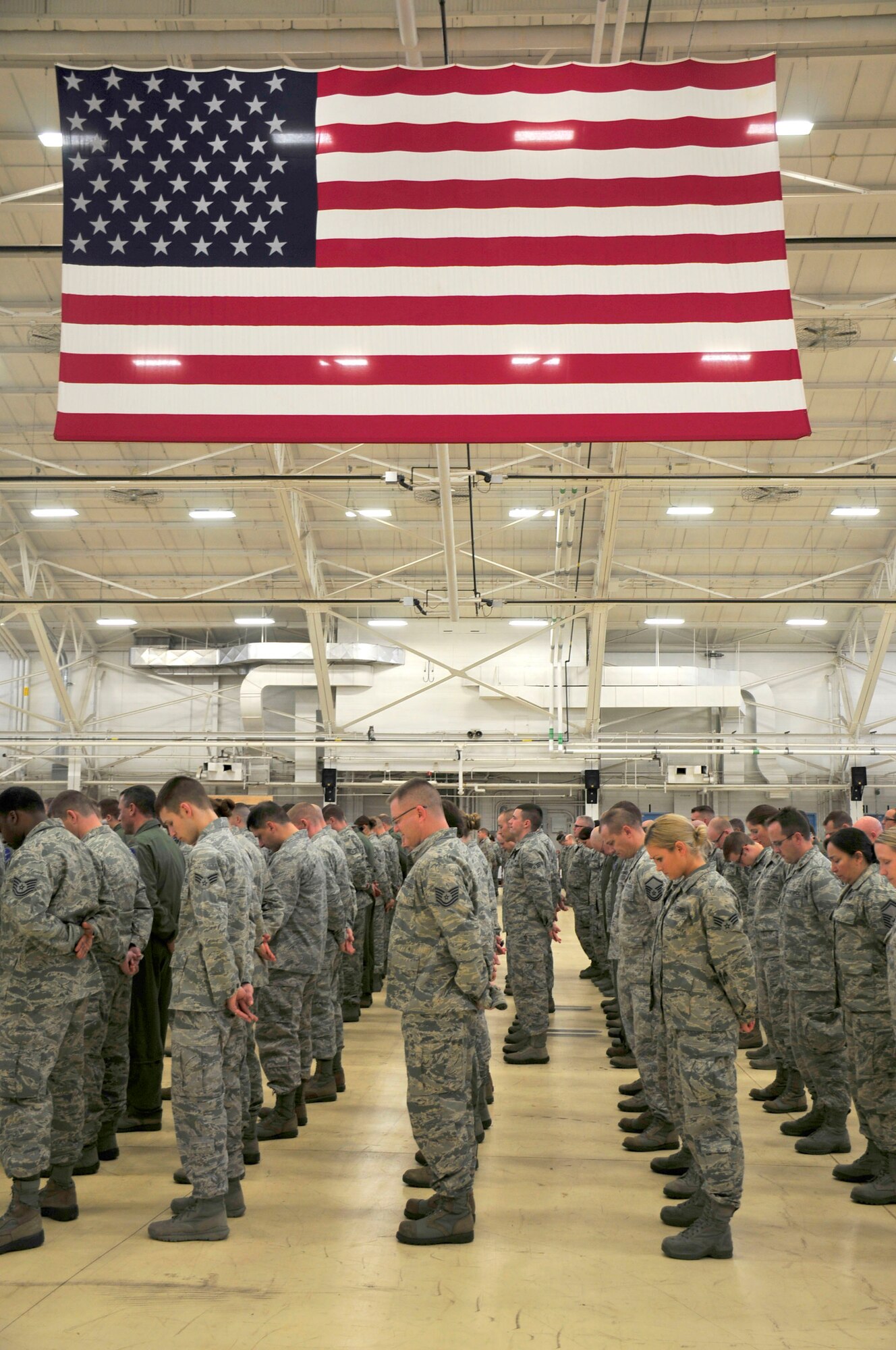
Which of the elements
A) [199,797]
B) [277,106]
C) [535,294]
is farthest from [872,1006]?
[277,106]

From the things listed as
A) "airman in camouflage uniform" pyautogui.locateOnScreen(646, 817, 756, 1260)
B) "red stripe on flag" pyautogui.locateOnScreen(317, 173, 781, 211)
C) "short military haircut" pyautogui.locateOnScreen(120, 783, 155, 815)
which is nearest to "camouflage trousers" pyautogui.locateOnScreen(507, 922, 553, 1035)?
"short military haircut" pyautogui.locateOnScreen(120, 783, 155, 815)

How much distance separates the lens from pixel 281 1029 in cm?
548

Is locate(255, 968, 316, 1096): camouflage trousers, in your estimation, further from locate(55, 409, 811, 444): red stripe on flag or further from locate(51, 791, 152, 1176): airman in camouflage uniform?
locate(55, 409, 811, 444): red stripe on flag

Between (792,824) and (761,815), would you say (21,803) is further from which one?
(761,815)

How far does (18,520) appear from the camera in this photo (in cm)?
1955

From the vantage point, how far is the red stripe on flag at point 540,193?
441cm

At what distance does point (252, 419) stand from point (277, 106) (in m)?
1.46

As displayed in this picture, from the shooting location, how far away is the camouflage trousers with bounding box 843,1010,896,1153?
15.3 feet

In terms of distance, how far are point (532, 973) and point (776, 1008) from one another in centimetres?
175

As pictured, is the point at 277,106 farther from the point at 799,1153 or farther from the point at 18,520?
the point at 18,520

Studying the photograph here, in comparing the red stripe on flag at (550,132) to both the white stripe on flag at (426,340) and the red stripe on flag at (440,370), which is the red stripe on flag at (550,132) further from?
the red stripe on flag at (440,370)

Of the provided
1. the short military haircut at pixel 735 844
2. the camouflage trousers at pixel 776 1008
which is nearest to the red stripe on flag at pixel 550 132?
the camouflage trousers at pixel 776 1008

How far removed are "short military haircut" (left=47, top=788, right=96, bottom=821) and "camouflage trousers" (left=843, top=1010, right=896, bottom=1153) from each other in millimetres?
3627

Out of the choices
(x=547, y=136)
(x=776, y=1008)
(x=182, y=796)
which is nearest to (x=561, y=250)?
(x=547, y=136)
